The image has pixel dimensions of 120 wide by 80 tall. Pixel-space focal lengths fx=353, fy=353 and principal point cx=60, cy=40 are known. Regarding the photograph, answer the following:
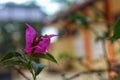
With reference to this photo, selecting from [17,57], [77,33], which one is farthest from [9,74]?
[17,57]

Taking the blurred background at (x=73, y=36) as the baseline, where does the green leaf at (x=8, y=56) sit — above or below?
above

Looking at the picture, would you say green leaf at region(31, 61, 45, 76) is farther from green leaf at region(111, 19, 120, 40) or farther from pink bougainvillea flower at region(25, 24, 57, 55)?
green leaf at region(111, 19, 120, 40)

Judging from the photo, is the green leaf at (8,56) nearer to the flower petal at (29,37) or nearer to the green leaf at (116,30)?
the flower petal at (29,37)

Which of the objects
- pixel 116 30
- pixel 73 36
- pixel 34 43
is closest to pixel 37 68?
pixel 34 43

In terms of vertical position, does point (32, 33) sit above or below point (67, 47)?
above

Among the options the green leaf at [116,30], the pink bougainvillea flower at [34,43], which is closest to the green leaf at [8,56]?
the pink bougainvillea flower at [34,43]

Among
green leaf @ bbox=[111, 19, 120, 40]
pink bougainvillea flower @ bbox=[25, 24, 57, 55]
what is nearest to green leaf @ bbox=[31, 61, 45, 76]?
pink bougainvillea flower @ bbox=[25, 24, 57, 55]

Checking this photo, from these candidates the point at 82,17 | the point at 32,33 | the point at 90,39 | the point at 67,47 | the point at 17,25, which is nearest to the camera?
the point at 32,33

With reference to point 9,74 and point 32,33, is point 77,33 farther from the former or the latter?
point 32,33
